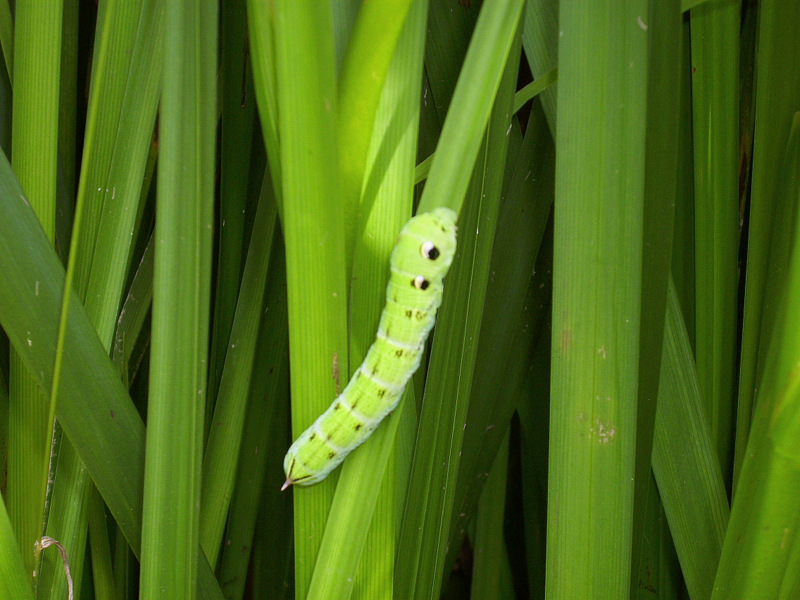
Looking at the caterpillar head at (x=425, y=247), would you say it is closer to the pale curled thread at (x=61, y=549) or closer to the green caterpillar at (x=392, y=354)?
the green caterpillar at (x=392, y=354)

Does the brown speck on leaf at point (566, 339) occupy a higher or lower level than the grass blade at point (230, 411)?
higher

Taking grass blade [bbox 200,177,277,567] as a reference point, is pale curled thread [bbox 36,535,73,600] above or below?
below

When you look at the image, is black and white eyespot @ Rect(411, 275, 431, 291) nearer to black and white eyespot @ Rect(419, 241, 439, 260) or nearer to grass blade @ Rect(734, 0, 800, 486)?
black and white eyespot @ Rect(419, 241, 439, 260)

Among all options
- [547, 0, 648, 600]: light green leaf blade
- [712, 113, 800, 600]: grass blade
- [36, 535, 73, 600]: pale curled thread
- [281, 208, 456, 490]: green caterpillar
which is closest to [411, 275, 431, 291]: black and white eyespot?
[281, 208, 456, 490]: green caterpillar

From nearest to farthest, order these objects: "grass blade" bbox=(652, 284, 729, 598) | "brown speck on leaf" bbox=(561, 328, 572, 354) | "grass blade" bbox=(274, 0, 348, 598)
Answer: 1. "grass blade" bbox=(274, 0, 348, 598)
2. "brown speck on leaf" bbox=(561, 328, 572, 354)
3. "grass blade" bbox=(652, 284, 729, 598)

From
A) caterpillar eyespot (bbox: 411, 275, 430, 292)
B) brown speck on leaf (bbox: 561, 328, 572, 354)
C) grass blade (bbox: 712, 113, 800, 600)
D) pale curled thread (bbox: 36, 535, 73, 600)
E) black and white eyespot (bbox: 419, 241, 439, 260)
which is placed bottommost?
pale curled thread (bbox: 36, 535, 73, 600)

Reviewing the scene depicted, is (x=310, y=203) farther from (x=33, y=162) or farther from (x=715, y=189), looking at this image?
(x=715, y=189)

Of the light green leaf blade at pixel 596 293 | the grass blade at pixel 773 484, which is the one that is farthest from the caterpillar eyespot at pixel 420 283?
the grass blade at pixel 773 484

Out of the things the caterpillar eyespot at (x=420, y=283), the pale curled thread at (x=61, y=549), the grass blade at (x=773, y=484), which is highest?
the caterpillar eyespot at (x=420, y=283)
